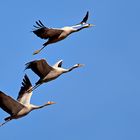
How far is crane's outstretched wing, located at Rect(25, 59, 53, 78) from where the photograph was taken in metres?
36.1

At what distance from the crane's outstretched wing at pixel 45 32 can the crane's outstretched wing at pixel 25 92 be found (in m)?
2.73

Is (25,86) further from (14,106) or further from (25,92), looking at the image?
(14,106)

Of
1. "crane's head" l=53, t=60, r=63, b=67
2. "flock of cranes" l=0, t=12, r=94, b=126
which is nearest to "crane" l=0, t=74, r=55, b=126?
"flock of cranes" l=0, t=12, r=94, b=126

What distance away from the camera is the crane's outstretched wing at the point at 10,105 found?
3365cm

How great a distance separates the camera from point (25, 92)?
37312 millimetres

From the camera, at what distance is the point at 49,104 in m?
36.7

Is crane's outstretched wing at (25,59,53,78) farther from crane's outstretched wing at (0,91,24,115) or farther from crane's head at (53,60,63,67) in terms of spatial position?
crane's outstretched wing at (0,91,24,115)

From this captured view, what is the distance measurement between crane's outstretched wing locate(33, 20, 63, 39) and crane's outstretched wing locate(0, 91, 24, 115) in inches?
128

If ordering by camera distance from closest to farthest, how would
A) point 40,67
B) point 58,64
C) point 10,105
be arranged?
point 10,105 → point 40,67 → point 58,64

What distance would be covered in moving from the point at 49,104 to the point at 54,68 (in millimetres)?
1589

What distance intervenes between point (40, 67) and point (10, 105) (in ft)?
9.86

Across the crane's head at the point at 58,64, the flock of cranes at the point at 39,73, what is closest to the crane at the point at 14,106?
the flock of cranes at the point at 39,73

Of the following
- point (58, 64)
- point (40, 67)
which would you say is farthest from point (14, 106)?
point (58, 64)

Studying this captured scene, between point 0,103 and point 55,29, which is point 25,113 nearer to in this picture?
point 0,103
